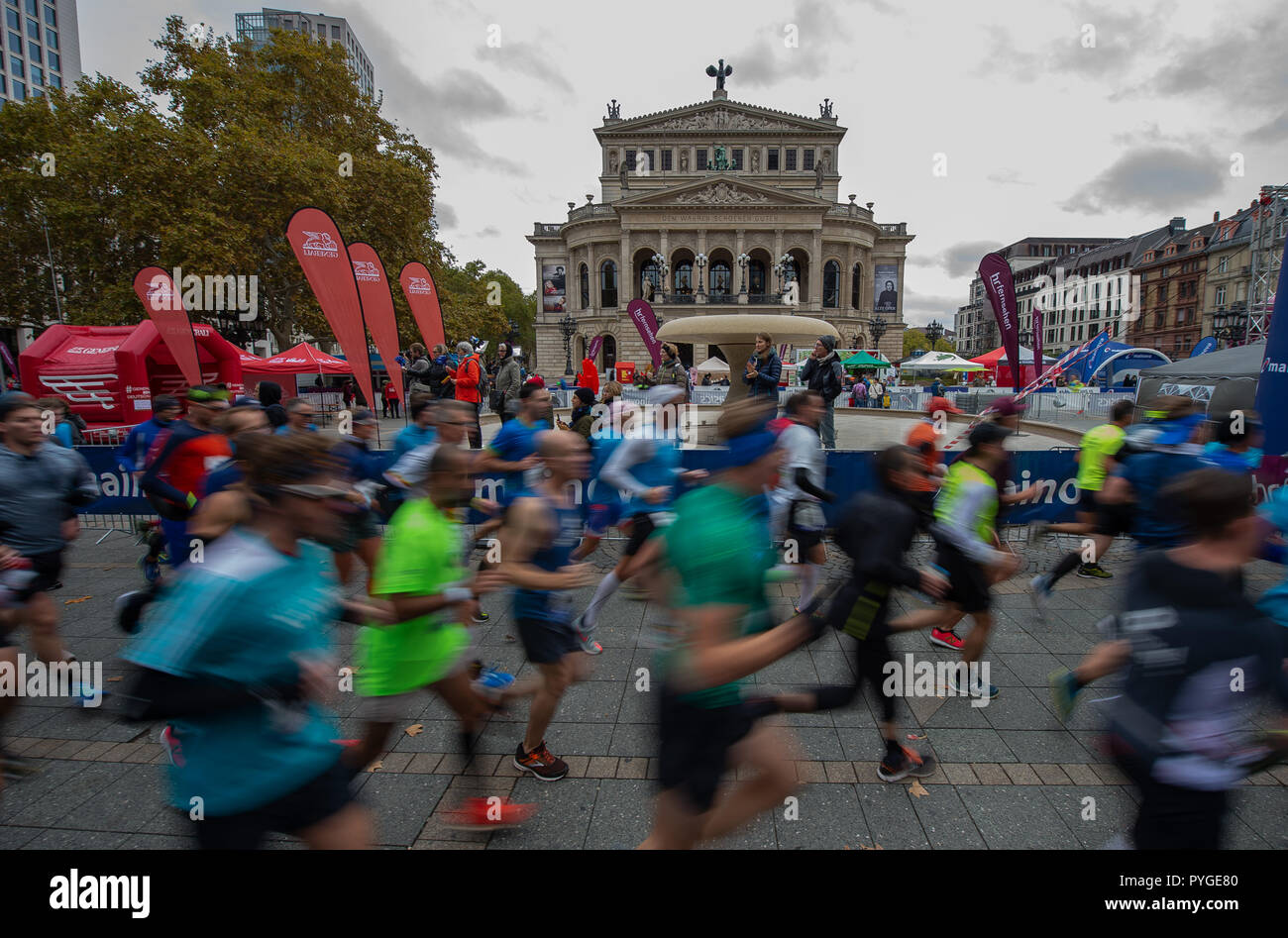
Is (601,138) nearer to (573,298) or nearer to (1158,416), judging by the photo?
(573,298)

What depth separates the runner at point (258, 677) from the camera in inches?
69.8

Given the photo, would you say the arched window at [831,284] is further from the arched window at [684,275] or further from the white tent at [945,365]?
the white tent at [945,365]

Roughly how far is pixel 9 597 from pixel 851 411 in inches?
989

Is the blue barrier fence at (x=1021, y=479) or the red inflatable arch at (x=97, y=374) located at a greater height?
the red inflatable arch at (x=97, y=374)

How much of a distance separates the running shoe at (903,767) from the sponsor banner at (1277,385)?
18.8ft

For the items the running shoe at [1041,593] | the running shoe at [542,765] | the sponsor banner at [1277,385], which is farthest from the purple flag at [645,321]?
the running shoe at [542,765]

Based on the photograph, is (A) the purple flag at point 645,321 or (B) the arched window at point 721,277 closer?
(A) the purple flag at point 645,321

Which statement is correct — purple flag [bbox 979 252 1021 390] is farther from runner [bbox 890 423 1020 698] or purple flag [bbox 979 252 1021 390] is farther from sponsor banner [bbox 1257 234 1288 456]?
runner [bbox 890 423 1020 698]

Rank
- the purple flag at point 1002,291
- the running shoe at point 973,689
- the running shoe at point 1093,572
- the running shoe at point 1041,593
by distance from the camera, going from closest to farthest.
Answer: the running shoe at point 973,689 < the running shoe at point 1041,593 < the running shoe at point 1093,572 < the purple flag at point 1002,291

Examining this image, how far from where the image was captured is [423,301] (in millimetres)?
13773

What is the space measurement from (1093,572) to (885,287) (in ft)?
206

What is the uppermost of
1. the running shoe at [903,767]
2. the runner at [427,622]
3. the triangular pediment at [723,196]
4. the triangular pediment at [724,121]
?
the triangular pediment at [724,121]

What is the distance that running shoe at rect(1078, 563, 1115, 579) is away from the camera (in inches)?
260

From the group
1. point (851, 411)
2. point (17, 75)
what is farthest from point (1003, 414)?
point (17, 75)
